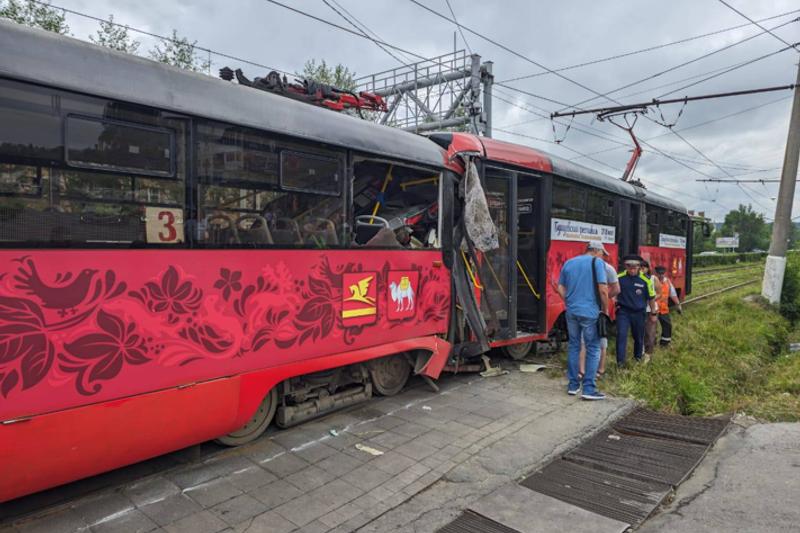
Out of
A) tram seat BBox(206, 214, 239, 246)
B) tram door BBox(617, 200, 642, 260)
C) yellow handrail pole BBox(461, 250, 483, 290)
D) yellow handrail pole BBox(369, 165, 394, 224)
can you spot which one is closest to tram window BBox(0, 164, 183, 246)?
tram seat BBox(206, 214, 239, 246)

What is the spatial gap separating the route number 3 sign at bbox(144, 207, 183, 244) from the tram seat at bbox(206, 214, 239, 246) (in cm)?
22

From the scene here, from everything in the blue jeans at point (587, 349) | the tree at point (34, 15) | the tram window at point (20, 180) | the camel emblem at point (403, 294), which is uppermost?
the tree at point (34, 15)

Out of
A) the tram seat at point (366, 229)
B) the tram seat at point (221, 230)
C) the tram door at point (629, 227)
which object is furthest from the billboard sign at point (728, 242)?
the tram seat at point (221, 230)

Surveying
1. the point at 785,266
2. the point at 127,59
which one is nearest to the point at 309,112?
the point at 127,59

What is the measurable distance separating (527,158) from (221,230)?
15.6ft

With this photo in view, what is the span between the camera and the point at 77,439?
9.92ft

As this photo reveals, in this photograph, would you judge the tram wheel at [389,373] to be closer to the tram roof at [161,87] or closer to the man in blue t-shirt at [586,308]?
the man in blue t-shirt at [586,308]

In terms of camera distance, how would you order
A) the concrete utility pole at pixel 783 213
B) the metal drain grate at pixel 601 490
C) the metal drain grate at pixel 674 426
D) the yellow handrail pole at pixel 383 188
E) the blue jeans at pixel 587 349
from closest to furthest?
the metal drain grate at pixel 601 490 → the metal drain grate at pixel 674 426 → the yellow handrail pole at pixel 383 188 → the blue jeans at pixel 587 349 → the concrete utility pole at pixel 783 213

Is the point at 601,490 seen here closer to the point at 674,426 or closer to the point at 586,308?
the point at 674,426

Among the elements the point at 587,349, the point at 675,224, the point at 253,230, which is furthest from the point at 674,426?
the point at 675,224

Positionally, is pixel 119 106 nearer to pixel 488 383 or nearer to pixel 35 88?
pixel 35 88

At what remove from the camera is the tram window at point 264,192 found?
145 inches

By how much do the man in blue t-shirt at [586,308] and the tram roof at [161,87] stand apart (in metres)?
2.89

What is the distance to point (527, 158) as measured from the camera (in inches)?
281
